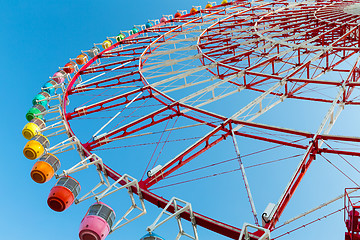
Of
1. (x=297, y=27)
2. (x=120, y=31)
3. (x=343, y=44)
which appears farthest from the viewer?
(x=120, y=31)

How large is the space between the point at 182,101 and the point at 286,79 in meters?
7.17

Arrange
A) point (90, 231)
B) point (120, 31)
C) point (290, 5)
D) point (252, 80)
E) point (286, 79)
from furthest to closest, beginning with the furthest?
point (120, 31), point (290, 5), point (252, 80), point (286, 79), point (90, 231)

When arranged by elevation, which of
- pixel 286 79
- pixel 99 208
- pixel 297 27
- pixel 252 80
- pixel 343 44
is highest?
pixel 297 27

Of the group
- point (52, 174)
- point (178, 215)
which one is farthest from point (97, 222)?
point (52, 174)

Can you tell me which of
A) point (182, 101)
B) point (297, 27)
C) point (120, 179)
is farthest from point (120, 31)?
point (120, 179)

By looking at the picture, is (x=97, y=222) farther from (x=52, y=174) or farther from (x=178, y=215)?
(x=52, y=174)

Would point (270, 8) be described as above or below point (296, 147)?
above

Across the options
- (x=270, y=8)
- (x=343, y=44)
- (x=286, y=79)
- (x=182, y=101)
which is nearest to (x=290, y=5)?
(x=270, y=8)

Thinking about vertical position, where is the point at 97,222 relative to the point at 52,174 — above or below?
below

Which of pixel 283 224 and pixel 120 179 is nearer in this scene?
pixel 283 224

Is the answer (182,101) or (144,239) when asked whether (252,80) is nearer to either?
(182,101)

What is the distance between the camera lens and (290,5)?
1697 inches

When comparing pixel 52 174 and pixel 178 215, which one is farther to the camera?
pixel 52 174

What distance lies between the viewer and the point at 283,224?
14234 mm
